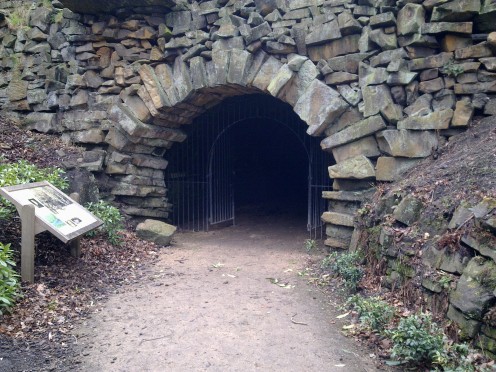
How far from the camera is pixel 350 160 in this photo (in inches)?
239

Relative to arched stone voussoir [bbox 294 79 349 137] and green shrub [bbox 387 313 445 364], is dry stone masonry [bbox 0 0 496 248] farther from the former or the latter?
green shrub [bbox 387 313 445 364]

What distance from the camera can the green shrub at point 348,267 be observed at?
16.1 feet

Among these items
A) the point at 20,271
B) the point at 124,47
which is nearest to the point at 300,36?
the point at 124,47

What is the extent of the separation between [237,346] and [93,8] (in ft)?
19.9

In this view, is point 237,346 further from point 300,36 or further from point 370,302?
point 300,36

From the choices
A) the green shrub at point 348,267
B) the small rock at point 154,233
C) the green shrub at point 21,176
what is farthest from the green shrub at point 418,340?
the small rock at point 154,233

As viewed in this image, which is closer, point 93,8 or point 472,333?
point 472,333

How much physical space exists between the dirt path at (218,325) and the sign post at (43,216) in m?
0.81

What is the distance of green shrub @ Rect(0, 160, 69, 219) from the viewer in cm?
510

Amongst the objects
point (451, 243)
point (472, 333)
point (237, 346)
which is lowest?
point (237, 346)

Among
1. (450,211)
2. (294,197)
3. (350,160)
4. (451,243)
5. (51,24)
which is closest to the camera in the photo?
(451,243)

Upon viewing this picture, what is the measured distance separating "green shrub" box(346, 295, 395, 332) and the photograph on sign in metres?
2.89

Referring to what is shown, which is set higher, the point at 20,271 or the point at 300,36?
the point at 300,36

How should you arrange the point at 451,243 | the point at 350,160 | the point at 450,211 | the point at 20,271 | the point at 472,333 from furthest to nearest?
the point at 350,160 < the point at 20,271 < the point at 450,211 < the point at 451,243 < the point at 472,333
